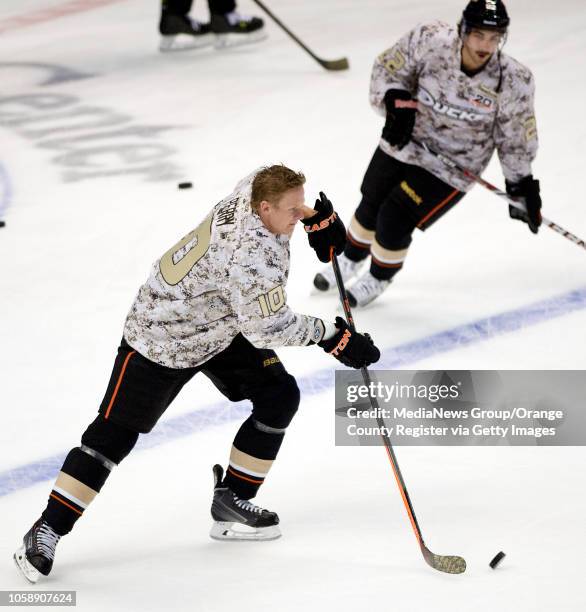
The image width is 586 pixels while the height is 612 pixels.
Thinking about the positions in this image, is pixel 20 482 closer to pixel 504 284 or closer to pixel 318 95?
pixel 504 284

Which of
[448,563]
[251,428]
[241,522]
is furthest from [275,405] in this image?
[448,563]

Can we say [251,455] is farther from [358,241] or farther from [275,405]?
[358,241]

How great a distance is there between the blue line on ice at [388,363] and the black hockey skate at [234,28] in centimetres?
406

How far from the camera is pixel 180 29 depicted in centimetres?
767

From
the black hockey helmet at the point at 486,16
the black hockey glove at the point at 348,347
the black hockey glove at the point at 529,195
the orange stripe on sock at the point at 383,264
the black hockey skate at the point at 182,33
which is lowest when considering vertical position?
the black hockey skate at the point at 182,33

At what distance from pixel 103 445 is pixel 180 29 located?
17.4 feet

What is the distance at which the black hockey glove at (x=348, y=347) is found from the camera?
2.79 m

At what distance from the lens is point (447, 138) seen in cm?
405

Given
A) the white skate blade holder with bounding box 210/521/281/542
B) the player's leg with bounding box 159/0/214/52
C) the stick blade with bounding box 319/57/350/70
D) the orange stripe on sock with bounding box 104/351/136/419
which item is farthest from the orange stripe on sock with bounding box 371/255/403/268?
the player's leg with bounding box 159/0/214/52

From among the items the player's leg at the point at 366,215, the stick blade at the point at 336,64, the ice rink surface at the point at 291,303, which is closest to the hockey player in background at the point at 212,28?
the ice rink surface at the point at 291,303

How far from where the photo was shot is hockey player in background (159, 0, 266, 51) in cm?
763

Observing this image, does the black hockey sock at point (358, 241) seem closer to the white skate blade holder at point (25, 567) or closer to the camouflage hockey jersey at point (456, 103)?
the camouflage hockey jersey at point (456, 103)

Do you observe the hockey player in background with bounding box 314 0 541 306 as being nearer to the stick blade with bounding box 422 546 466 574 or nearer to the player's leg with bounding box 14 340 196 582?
the player's leg with bounding box 14 340 196 582

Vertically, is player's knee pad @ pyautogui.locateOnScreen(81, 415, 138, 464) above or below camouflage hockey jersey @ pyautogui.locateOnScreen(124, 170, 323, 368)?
below
